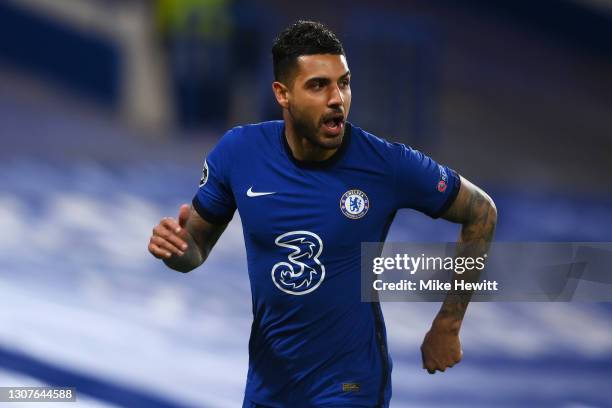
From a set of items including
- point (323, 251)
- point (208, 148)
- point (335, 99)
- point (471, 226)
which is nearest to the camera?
point (335, 99)

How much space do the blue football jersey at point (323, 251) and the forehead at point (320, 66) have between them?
27 centimetres

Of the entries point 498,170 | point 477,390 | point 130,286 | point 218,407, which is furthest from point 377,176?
point 498,170

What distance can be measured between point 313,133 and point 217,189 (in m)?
0.44

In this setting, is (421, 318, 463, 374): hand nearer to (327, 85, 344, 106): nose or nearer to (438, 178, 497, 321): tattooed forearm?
(438, 178, 497, 321): tattooed forearm

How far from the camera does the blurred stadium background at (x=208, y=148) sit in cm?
702

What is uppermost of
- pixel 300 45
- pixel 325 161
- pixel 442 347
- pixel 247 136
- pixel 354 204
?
pixel 300 45

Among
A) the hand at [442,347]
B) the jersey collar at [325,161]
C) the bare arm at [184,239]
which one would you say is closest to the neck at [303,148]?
the jersey collar at [325,161]

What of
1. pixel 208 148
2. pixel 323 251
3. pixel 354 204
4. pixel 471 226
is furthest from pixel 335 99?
pixel 208 148

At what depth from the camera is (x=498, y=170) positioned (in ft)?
49.0

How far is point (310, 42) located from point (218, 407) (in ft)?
9.67

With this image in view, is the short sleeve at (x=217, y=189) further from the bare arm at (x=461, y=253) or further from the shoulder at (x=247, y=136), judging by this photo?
the bare arm at (x=461, y=253)

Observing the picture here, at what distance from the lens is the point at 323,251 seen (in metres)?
3.62

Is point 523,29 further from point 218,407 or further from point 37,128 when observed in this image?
point 218,407

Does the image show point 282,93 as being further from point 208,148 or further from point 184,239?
point 208,148
